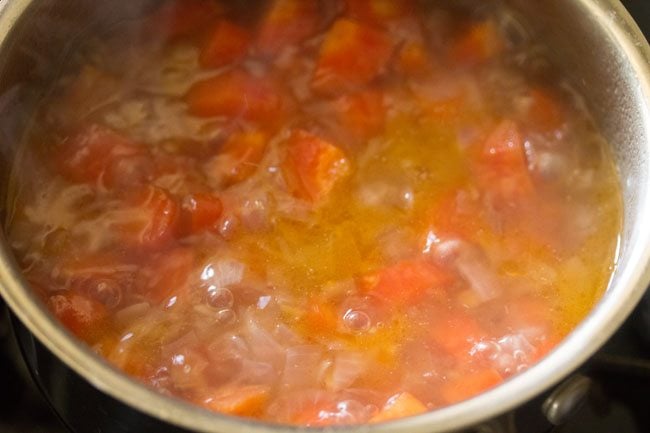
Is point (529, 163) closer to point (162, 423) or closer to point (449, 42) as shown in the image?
point (449, 42)

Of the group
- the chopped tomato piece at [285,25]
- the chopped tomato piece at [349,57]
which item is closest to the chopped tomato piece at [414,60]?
the chopped tomato piece at [349,57]

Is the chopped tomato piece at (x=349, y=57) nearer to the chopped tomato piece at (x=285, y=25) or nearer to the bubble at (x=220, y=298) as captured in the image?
the chopped tomato piece at (x=285, y=25)

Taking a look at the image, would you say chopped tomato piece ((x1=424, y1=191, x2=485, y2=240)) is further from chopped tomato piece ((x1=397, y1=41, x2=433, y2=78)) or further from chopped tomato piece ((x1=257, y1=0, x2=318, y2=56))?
chopped tomato piece ((x1=257, y1=0, x2=318, y2=56))

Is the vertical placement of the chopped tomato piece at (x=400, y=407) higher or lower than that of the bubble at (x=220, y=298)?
higher

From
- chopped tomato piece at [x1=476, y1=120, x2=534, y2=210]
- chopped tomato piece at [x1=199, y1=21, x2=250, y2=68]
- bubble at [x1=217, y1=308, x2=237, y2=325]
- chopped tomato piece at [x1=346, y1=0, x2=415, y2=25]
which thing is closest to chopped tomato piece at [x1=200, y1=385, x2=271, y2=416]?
A: bubble at [x1=217, y1=308, x2=237, y2=325]

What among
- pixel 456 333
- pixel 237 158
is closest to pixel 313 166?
pixel 237 158

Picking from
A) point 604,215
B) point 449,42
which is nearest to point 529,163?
point 604,215
